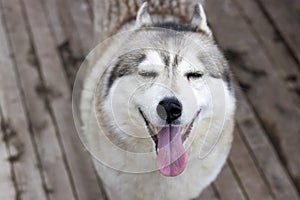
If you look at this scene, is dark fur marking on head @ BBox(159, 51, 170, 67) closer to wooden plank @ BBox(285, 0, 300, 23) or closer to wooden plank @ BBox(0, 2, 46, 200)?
wooden plank @ BBox(0, 2, 46, 200)

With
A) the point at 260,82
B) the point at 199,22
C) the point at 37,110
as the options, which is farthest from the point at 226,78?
the point at 37,110

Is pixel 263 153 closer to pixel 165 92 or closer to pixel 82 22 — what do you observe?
pixel 165 92

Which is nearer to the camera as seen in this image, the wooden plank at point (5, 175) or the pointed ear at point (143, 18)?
the pointed ear at point (143, 18)

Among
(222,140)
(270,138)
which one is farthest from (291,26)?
(222,140)

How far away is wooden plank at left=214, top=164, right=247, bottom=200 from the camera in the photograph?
3.01 metres

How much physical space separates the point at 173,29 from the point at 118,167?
643 millimetres

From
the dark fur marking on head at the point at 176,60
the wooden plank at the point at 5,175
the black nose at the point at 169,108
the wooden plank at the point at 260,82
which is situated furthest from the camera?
the wooden plank at the point at 260,82

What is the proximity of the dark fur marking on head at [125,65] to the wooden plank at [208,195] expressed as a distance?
89 centimetres

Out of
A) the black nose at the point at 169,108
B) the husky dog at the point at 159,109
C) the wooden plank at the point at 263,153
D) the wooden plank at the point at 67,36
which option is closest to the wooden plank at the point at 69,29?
the wooden plank at the point at 67,36

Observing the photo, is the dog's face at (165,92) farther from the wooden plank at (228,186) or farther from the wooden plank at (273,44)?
the wooden plank at (273,44)

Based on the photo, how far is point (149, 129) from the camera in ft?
7.58

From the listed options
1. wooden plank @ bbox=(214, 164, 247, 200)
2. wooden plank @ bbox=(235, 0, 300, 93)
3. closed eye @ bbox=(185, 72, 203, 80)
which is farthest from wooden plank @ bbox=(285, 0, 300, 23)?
closed eye @ bbox=(185, 72, 203, 80)

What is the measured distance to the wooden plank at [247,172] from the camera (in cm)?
301

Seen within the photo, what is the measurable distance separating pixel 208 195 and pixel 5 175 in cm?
106
